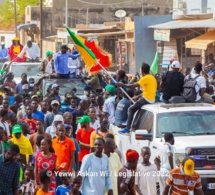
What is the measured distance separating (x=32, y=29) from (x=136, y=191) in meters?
46.8

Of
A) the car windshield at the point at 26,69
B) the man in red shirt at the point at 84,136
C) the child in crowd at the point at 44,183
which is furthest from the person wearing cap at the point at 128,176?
the car windshield at the point at 26,69

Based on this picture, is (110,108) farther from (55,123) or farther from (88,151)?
(55,123)

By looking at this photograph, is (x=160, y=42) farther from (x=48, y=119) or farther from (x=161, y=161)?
(x=161, y=161)

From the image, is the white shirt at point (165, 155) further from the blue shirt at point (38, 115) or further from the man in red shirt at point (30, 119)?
the blue shirt at point (38, 115)

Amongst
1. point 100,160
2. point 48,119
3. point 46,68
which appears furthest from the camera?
point 46,68

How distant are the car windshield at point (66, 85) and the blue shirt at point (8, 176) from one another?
10382mm

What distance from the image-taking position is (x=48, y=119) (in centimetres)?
1591

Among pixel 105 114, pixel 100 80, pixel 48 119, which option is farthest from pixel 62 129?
pixel 100 80

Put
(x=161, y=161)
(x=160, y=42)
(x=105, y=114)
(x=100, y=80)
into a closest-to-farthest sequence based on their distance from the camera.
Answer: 1. (x=161, y=161)
2. (x=105, y=114)
3. (x=100, y=80)
4. (x=160, y=42)

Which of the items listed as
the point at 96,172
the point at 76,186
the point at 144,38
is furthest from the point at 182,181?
the point at 144,38

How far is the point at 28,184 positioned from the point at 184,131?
9.10 ft

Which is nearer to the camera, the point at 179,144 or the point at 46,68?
the point at 179,144

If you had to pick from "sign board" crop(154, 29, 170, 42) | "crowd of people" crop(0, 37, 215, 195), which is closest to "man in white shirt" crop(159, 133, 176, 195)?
"crowd of people" crop(0, 37, 215, 195)

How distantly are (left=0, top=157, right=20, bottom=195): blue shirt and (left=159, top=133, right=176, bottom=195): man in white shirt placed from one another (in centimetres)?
225
